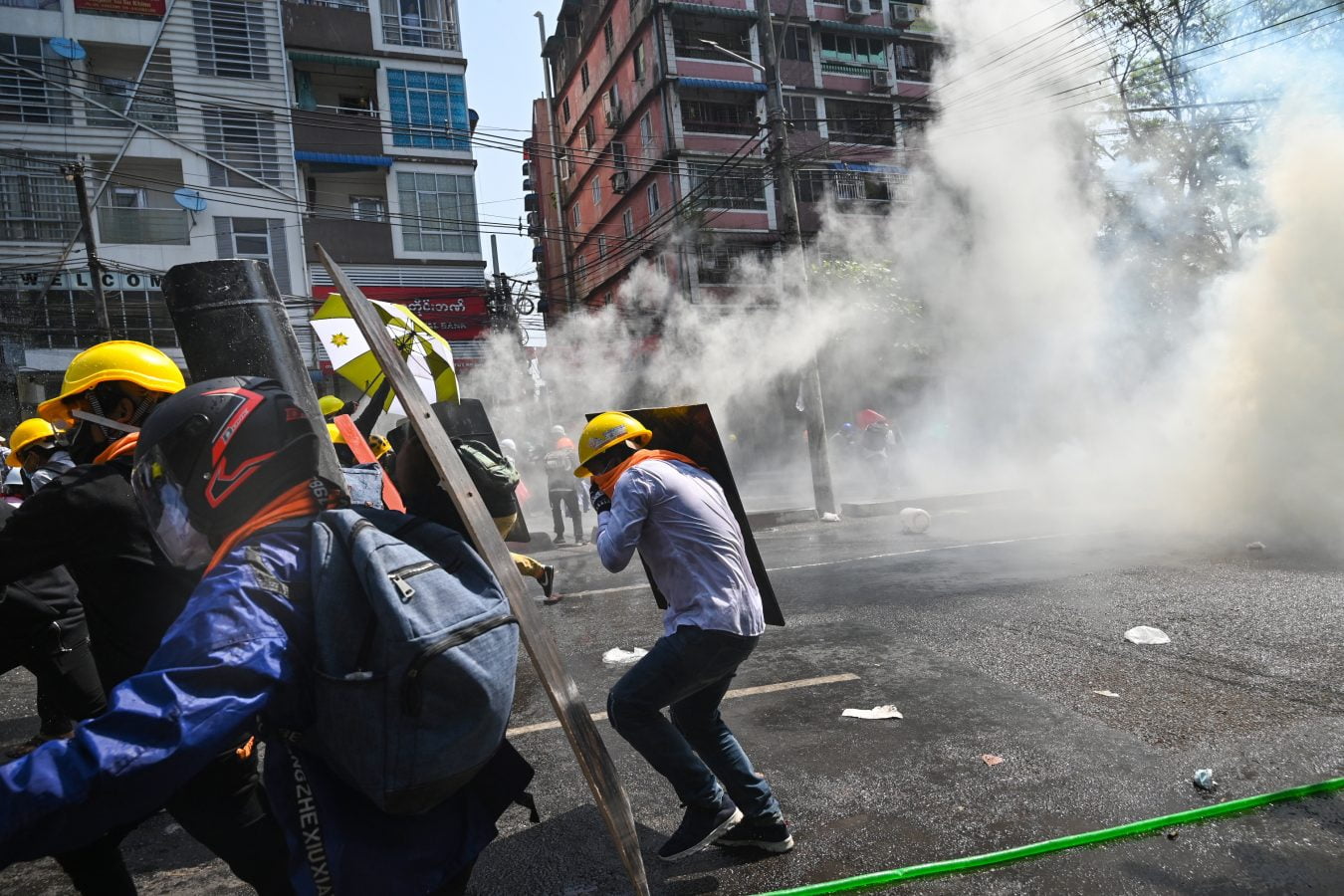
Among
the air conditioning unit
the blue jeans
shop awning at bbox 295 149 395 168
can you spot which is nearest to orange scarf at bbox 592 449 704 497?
the blue jeans

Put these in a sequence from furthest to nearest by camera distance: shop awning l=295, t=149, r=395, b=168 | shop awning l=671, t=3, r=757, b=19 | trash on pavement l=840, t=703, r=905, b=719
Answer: shop awning l=671, t=3, r=757, b=19 → shop awning l=295, t=149, r=395, b=168 → trash on pavement l=840, t=703, r=905, b=719

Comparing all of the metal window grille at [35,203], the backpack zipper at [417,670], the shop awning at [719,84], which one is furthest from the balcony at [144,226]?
the backpack zipper at [417,670]

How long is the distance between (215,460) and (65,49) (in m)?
24.6

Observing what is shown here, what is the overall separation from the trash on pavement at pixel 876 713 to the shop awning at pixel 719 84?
29.9 meters

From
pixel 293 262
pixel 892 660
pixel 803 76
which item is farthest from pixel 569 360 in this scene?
pixel 892 660

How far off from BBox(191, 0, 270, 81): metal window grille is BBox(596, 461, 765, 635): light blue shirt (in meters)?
23.6

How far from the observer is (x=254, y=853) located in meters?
2.03

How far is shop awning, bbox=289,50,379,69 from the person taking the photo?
2286 cm

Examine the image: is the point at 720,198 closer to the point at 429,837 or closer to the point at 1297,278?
the point at 1297,278

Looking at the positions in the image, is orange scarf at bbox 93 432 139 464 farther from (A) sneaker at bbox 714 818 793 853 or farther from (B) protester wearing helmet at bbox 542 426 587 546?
(B) protester wearing helmet at bbox 542 426 587 546

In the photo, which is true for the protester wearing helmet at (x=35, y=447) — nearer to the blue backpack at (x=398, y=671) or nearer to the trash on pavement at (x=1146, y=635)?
the blue backpack at (x=398, y=671)

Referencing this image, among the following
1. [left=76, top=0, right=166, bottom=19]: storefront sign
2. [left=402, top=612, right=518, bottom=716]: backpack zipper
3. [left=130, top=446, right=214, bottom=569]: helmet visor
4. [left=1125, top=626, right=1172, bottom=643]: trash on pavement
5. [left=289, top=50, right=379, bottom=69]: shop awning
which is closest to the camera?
[left=402, top=612, right=518, bottom=716]: backpack zipper

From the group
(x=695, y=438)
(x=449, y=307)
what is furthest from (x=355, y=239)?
(x=695, y=438)

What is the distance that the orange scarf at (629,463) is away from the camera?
3.20 m
